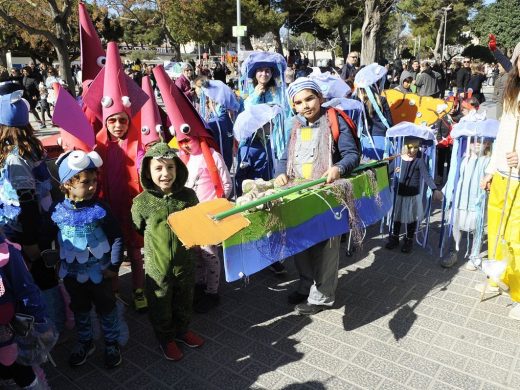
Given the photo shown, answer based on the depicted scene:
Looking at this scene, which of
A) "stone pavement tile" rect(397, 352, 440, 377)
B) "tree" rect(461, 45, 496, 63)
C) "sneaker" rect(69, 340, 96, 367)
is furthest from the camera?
"tree" rect(461, 45, 496, 63)

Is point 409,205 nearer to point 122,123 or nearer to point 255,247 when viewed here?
point 255,247

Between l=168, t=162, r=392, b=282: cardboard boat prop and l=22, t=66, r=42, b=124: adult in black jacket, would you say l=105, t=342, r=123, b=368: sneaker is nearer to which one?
Result: l=168, t=162, r=392, b=282: cardboard boat prop

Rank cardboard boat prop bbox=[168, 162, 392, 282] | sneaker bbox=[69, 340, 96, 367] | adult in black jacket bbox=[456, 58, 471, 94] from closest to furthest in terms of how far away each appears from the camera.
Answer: cardboard boat prop bbox=[168, 162, 392, 282] → sneaker bbox=[69, 340, 96, 367] → adult in black jacket bbox=[456, 58, 471, 94]

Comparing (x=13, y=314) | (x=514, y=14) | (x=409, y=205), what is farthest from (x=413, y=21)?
(x=13, y=314)

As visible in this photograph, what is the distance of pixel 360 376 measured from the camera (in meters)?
2.88

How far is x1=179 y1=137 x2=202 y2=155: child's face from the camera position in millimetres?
3514

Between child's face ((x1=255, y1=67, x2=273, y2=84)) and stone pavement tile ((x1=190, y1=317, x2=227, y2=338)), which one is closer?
stone pavement tile ((x1=190, y1=317, x2=227, y2=338))

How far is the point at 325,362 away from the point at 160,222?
1.45 m

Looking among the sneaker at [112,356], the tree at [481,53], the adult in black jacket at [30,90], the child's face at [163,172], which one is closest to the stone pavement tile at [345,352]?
the sneaker at [112,356]

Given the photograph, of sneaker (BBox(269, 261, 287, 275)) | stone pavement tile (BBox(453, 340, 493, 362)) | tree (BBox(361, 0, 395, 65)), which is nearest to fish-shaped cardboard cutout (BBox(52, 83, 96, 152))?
sneaker (BBox(269, 261, 287, 275))

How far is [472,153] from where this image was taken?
4.27 meters

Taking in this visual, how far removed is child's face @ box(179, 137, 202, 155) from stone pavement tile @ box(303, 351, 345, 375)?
1742 millimetres

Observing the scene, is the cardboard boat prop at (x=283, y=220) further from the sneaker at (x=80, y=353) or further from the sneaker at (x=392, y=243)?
the sneaker at (x=392, y=243)

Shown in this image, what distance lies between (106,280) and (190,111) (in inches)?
56.6
